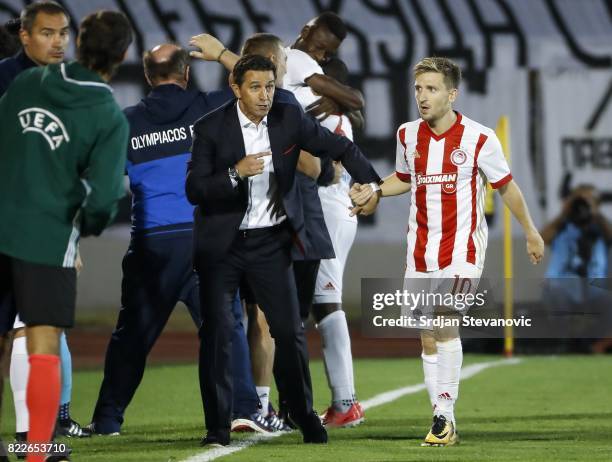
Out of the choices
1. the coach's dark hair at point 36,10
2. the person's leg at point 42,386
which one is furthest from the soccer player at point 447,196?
the person's leg at point 42,386

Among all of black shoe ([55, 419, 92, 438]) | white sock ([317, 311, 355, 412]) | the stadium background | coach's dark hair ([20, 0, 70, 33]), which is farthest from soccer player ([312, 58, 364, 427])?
the stadium background

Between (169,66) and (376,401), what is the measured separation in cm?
323

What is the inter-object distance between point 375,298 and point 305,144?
236 cm

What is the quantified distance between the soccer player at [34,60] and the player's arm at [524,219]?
2480mm

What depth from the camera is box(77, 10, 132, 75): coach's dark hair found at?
19.3 feet

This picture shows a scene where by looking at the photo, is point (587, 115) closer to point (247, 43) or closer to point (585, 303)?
point (585, 303)

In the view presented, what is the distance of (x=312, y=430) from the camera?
738 centimetres

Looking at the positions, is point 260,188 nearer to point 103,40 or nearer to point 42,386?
point 103,40

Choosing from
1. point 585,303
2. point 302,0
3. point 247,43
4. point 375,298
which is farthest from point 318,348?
point 247,43

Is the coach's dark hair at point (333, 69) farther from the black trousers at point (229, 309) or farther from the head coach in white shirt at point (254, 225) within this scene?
the black trousers at point (229, 309)

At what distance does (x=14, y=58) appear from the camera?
23.7 ft

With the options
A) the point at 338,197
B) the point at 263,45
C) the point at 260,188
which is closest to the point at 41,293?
the point at 260,188

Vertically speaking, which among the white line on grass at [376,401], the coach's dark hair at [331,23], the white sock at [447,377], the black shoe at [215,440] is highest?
the coach's dark hair at [331,23]

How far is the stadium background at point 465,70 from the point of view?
21.1 meters
